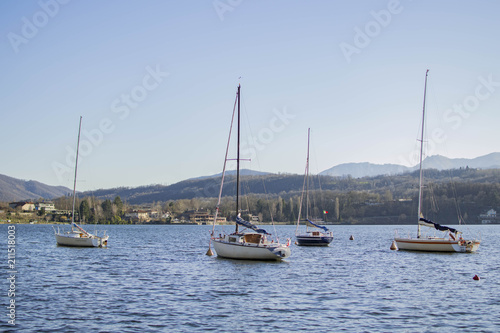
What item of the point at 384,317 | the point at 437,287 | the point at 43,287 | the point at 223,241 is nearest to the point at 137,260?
the point at 223,241

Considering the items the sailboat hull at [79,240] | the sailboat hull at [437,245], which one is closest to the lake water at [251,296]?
the sailboat hull at [437,245]

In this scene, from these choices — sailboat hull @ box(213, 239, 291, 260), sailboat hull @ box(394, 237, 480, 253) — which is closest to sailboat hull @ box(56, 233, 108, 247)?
sailboat hull @ box(213, 239, 291, 260)

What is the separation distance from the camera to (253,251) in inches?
2083

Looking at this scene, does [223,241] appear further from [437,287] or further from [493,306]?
[493,306]

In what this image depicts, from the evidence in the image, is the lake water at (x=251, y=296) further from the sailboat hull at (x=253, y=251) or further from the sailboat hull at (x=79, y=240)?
the sailboat hull at (x=79, y=240)

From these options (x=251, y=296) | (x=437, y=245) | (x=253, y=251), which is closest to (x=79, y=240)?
(x=253, y=251)

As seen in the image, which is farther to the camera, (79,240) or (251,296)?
(79,240)

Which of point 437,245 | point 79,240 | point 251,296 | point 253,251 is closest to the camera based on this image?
point 251,296

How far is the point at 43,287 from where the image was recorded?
3831 centimetres

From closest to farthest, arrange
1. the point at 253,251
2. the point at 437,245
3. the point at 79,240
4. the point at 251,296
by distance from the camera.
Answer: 1. the point at 251,296
2. the point at 253,251
3. the point at 437,245
4. the point at 79,240

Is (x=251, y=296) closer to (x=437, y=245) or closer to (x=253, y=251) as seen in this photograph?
(x=253, y=251)

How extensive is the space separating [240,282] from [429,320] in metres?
16.9

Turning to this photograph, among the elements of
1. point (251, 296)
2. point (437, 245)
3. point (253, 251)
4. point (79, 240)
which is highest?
point (437, 245)

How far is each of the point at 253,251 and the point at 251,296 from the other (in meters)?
17.6
